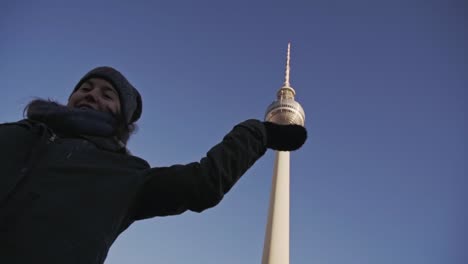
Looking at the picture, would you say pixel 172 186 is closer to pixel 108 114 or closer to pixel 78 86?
pixel 108 114

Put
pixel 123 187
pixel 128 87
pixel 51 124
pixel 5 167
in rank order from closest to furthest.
Answer: pixel 5 167 → pixel 123 187 → pixel 51 124 → pixel 128 87

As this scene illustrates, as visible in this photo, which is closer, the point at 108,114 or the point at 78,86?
the point at 108,114

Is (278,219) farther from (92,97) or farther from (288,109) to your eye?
(92,97)

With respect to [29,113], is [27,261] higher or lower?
lower

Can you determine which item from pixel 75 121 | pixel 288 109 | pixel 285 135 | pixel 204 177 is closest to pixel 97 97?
pixel 75 121

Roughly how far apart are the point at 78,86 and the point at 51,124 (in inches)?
25.7

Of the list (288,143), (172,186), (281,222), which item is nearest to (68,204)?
(172,186)

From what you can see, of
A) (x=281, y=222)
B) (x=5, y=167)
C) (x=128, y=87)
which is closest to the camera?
(x=5, y=167)

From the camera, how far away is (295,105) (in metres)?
49.2

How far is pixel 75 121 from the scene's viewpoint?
2.50 metres

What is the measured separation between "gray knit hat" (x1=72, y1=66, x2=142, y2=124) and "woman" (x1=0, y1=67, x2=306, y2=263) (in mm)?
56

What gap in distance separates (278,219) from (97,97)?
37847 mm

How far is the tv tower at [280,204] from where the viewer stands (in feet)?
121

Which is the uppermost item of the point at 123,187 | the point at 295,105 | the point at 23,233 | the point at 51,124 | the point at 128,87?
the point at 295,105
